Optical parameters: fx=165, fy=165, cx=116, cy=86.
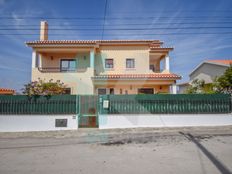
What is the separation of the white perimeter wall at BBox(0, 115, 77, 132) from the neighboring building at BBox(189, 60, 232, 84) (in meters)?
21.5

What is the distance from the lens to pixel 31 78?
593 inches

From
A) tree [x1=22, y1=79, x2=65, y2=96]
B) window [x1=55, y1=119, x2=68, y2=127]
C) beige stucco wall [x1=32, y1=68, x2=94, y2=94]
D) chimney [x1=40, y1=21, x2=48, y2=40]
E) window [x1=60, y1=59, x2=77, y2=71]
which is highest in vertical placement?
chimney [x1=40, y1=21, x2=48, y2=40]

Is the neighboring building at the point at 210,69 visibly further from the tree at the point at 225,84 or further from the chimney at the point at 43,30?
the chimney at the point at 43,30

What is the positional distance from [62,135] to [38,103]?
8.98ft

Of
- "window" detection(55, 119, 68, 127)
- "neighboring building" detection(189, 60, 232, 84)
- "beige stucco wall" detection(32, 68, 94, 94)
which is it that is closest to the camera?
"window" detection(55, 119, 68, 127)

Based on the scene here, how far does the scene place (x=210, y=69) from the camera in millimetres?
25094

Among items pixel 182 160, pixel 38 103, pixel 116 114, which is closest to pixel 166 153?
pixel 182 160

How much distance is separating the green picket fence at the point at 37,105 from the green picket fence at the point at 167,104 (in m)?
2.16

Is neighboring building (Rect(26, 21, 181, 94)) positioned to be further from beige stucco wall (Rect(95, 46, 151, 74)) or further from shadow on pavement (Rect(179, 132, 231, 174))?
shadow on pavement (Rect(179, 132, 231, 174))

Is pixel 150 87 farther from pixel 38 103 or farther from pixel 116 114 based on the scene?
pixel 38 103

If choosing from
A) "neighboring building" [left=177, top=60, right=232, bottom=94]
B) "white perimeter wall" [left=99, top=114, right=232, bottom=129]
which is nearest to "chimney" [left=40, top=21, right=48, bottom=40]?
"white perimeter wall" [left=99, top=114, right=232, bottom=129]

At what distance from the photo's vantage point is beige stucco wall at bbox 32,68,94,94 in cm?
1513

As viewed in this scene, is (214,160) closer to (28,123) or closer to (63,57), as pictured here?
(28,123)

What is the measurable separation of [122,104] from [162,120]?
2.77m
